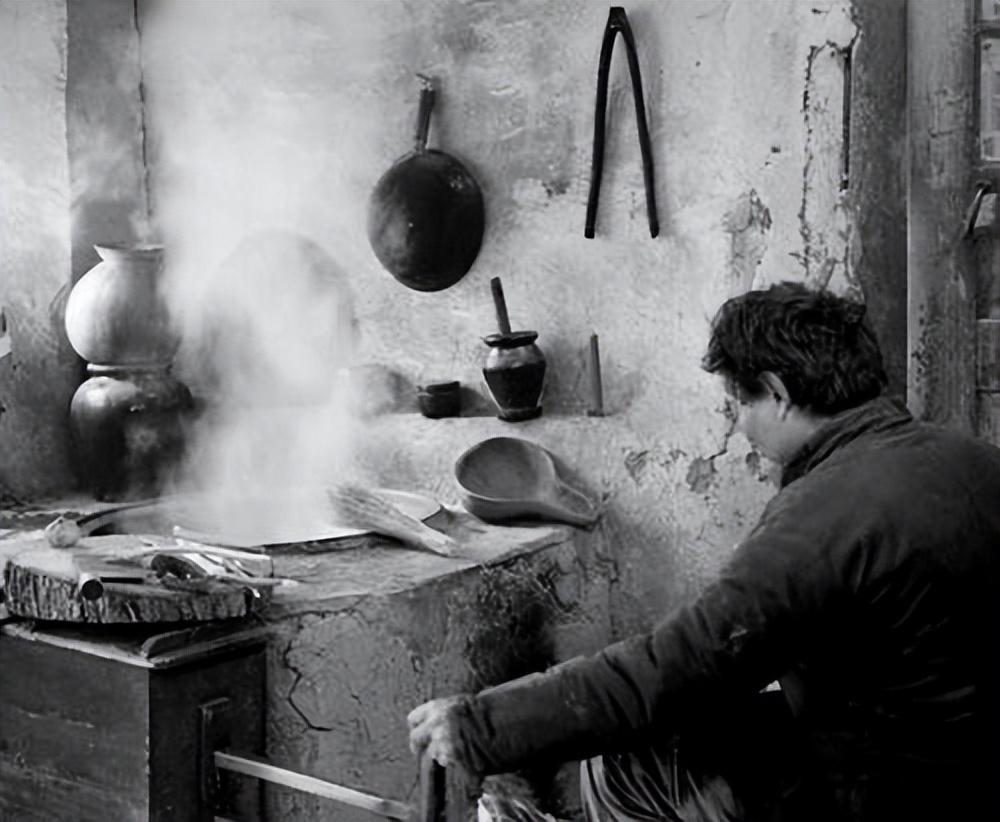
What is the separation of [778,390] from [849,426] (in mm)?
145

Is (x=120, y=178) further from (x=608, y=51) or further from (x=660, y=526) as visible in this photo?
(x=660, y=526)

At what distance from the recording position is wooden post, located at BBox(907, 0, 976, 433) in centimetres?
404

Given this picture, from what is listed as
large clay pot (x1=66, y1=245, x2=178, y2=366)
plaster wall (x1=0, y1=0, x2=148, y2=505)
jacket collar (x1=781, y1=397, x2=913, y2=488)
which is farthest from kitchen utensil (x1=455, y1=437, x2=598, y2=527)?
jacket collar (x1=781, y1=397, x2=913, y2=488)

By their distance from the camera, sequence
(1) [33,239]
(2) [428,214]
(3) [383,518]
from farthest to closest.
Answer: (1) [33,239], (2) [428,214], (3) [383,518]

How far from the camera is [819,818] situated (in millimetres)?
2377

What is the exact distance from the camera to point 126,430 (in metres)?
4.98

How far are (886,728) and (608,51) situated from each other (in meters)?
2.79

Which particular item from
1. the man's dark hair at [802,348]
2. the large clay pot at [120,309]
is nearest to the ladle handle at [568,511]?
the large clay pot at [120,309]

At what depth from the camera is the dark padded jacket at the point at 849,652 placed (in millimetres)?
2158

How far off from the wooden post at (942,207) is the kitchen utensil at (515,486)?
1173 millimetres

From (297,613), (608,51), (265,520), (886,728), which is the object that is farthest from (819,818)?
(608,51)

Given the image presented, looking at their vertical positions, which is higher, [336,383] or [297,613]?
[336,383]

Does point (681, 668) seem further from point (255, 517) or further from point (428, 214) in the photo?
point (428, 214)

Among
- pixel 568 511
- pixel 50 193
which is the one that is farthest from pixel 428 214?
pixel 50 193
